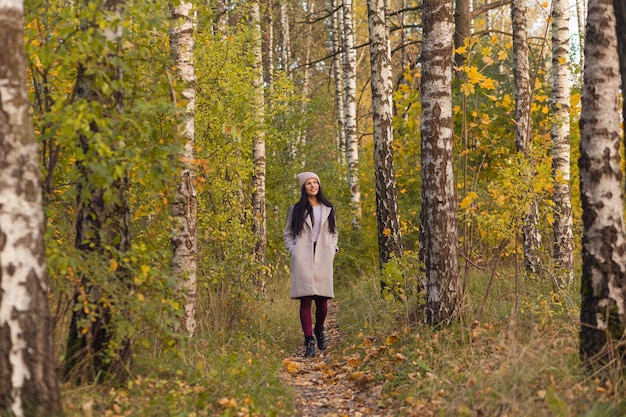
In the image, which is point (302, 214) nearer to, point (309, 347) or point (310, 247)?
point (310, 247)

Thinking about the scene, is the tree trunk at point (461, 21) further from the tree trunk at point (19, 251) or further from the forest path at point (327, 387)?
the tree trunk at point (19, 251)

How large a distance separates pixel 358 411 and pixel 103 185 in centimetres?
276

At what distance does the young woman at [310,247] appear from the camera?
8086 millimetres

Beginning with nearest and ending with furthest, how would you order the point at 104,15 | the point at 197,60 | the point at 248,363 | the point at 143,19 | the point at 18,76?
the point at 18,76, the point at 104,15, the point at 143,19, the point at 248,363, the point at 197,60

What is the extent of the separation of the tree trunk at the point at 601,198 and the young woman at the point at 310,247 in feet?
11.7

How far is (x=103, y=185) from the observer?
4586 mm

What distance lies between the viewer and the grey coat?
26.5ft

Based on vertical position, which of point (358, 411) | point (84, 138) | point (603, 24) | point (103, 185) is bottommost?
point (358, 411)

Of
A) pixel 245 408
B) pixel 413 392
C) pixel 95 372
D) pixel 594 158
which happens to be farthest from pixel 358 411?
pixel 594 158

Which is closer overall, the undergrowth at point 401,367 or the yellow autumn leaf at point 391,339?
the undergrowth at point 401,367

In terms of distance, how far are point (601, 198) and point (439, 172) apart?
91.9 inches

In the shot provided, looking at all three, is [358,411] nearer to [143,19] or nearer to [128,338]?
[128,338]

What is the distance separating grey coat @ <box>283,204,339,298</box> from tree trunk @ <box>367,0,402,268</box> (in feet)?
9.78

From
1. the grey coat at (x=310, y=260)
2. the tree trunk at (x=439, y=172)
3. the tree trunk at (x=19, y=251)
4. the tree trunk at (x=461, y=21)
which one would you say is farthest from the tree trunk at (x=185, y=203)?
the tree trunk at (x=461, y=21)
